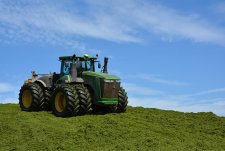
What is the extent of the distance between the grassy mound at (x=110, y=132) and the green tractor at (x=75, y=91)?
2.12 feet

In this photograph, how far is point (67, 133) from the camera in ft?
47.1

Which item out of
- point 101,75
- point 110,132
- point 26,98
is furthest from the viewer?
point 26,98

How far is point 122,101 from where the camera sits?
18.7 m

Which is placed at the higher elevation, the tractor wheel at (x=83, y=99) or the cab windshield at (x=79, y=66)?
the cab windshield at (x=79, y=66)

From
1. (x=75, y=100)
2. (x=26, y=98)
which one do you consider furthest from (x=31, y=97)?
(x=75, y=100)

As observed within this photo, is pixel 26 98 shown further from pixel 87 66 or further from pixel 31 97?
pixel 87 66

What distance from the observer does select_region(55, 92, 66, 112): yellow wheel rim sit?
17.8 metres

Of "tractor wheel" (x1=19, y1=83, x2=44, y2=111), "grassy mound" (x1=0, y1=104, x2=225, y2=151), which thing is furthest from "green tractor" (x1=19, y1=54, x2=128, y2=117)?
"grassy mound" (x1=0, y1=104, x2=225, y2=151)

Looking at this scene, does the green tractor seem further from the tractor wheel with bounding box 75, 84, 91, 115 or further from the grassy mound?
the grassy mound

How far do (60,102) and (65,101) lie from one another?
2.08ft

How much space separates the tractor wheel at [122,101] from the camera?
734 inches

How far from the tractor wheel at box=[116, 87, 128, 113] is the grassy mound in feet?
2.63

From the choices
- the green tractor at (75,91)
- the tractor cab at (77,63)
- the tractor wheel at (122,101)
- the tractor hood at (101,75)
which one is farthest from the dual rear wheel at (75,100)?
the tractor wheel at (122,101)

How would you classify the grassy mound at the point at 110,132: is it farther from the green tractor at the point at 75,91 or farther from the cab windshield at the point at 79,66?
the cab windshield at the point at 79,66
